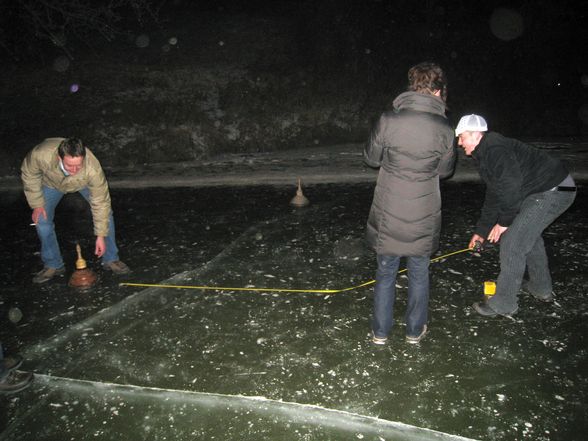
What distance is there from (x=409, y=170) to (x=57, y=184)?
341cm

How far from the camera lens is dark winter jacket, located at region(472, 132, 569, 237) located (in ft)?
10.3

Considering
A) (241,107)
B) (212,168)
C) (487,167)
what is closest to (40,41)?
(241,107)

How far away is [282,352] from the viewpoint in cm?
339

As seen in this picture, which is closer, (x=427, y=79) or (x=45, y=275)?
(x=427, y=79)

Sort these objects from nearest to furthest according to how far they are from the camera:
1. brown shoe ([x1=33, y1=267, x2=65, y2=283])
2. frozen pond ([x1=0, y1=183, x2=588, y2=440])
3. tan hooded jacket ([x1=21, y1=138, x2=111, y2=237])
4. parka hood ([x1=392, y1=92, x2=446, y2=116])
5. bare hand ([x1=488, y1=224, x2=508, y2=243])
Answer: frozen pond ([x1=0, y1=183, x2=588, y2=440])
parka hood ([x1=392, y1=92, x2=446, y2=116])
bare hand ([x1=488, y1=224, x2=508, y2=243])
tan hooded jacket ([x1=21, y1=138, x2=111, y2=237])
brown shoe ([x1=33, y1=267, x2=65, y2=283])

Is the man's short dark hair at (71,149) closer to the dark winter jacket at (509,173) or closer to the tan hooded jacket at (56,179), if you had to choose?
the tan hooded jacket at (56,179)

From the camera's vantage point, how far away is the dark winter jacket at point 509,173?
10.3ft

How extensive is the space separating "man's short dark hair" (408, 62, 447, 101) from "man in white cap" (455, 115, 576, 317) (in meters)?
0.46

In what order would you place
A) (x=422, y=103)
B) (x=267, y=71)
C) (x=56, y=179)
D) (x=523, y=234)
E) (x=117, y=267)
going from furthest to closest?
(x=267, y=71) < (x=117, y=267) < (x=56, y=179) < (x=523, y=234) < (x=422, y=103)

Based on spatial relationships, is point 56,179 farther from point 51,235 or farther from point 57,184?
point 51,235

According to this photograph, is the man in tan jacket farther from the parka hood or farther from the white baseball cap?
the white baseball cap

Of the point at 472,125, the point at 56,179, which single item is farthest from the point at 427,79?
the point at 56,179

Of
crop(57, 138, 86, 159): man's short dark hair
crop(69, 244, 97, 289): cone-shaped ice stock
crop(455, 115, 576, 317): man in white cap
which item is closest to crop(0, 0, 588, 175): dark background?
crop(69, 244, 97, 289): cone-shaped ice stock

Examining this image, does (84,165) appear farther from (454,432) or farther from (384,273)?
(454,432)
